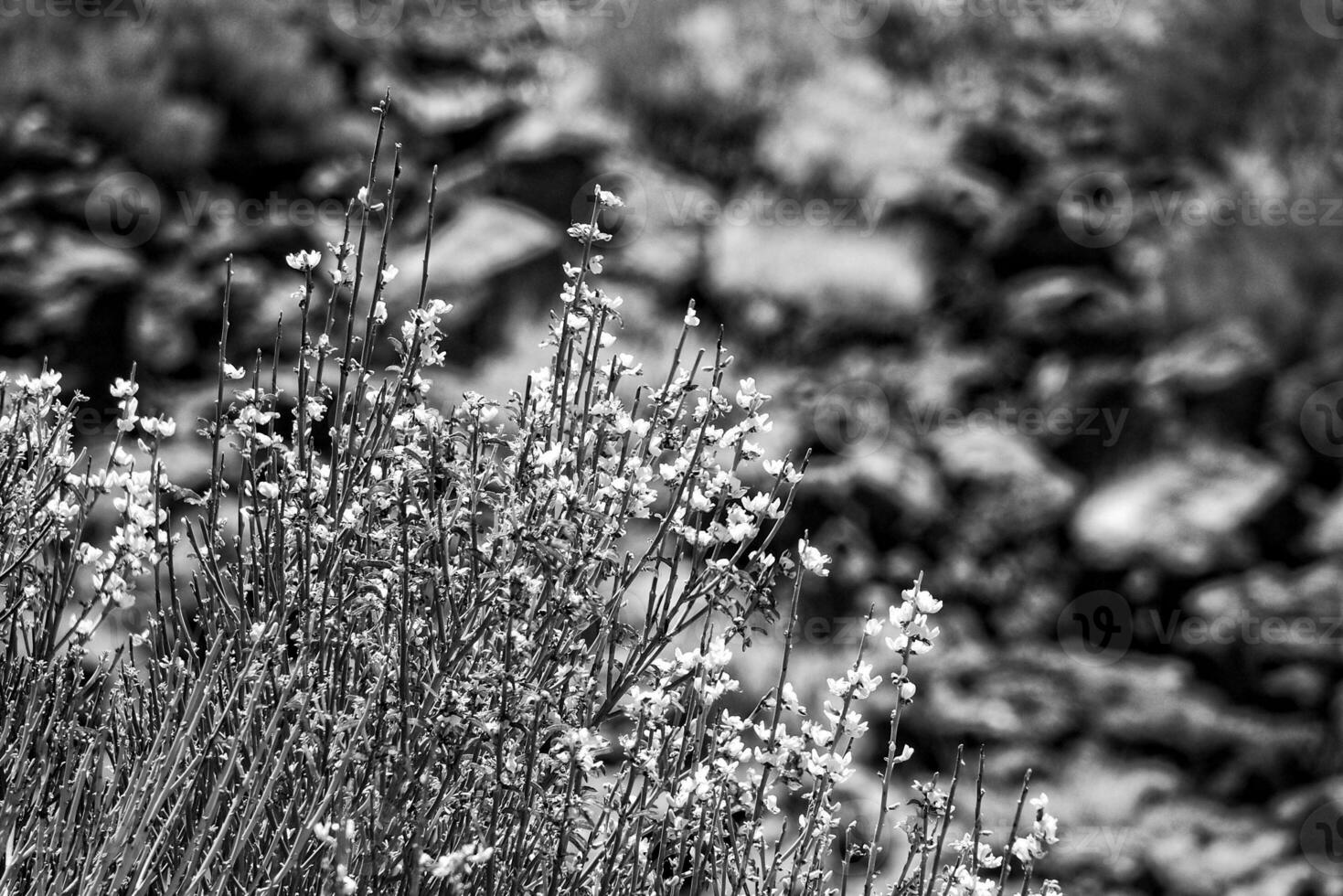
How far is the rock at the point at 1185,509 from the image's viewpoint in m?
10.7

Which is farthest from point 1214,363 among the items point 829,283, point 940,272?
point 829,283

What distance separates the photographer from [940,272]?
13.2 metres

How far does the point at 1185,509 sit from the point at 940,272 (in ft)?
11.9

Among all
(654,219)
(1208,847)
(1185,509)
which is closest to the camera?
(1208,847)

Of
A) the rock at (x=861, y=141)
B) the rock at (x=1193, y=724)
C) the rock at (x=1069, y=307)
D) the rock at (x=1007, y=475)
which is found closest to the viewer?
→ the rock at (x=1193, y=724)

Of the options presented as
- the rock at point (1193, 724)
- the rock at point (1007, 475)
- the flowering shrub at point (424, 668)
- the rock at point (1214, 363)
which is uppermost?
the rock at point (1214, 363)

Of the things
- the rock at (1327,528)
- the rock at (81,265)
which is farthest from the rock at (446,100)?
the rock at (1327,528)

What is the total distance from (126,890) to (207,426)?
2.40 ft

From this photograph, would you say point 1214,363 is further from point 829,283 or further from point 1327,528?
point 829,283

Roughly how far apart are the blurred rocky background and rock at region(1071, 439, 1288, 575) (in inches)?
1.2

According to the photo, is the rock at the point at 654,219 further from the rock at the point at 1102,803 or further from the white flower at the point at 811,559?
the white flower at the point at 811,559

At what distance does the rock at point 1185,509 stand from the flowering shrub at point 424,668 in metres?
9.27

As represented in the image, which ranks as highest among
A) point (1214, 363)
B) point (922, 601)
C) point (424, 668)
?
point (1214, 363)

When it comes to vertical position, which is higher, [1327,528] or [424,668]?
[1327,528]
